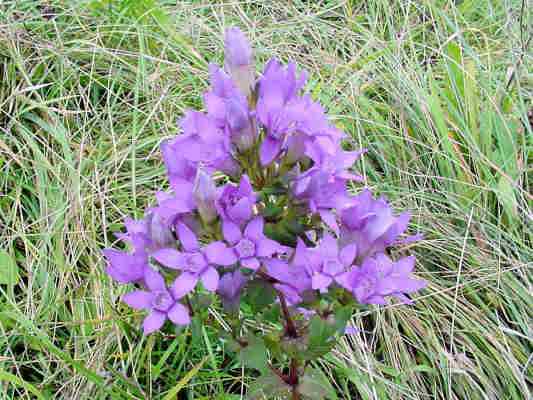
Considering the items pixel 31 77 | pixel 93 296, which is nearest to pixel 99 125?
pixel 31 77

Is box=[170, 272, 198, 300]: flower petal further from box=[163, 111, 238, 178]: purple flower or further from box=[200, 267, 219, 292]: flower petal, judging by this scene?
box=[163, 111, 238, 178]: purple flower

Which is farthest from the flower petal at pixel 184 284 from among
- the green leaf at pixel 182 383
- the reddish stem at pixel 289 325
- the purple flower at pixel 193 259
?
the green leaf at pixel 182 383

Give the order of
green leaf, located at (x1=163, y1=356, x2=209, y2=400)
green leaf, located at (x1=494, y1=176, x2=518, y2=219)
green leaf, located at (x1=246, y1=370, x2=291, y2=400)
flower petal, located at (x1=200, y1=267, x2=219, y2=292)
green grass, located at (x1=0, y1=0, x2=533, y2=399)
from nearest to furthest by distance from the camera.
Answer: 1. flower petal, located at (x1=200, y1=267, x2=219, y2=292)
2. green leaf, located at (x1=246, y1=370, x2=291, y2=400)
3. green leaf, located at (x1=163, y1=356, x2=209, y2=400)
4. green grass, located at (x1=0, y1=0, x2=533, y2=399)
5. green leaf, located at (x1=494, y1=176, x2=518, y2=219)

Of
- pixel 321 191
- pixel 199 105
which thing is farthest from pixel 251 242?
pixel 199 105

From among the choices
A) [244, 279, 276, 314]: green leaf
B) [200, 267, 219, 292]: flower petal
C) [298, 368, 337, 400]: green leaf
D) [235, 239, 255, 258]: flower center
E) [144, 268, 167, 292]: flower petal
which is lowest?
[298, 368, 337, 400]: green leaf

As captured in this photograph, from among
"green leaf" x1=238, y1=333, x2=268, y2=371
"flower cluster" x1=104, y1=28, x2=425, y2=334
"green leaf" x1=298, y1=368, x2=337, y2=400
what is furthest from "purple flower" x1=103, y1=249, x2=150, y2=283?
"green leaf" x1=298, y1=368, x2=337, y2=400

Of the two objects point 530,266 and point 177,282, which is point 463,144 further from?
point 177,282

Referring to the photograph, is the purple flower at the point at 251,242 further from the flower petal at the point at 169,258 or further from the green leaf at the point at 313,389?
the green leaf at the point at 313,389
